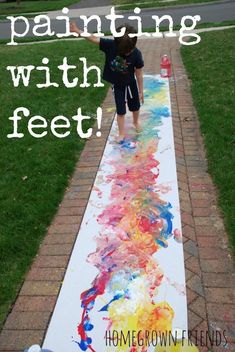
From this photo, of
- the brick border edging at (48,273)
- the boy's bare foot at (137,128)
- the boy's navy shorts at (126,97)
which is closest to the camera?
the brick border edging at (48,273)

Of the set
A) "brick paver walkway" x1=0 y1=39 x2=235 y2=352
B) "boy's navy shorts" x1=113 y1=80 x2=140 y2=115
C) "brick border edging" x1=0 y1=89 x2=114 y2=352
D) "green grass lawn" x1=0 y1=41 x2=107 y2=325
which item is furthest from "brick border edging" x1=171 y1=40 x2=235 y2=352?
"green grass lawn" x1=0 y1=41 x2=107 y2=325

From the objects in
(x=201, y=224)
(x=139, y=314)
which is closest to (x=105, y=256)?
(x=139, y=314)

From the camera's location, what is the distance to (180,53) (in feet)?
32.3

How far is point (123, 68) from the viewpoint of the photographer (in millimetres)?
4852

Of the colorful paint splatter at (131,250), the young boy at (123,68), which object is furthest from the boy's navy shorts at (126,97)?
the colorful paint splatter at (131,250)

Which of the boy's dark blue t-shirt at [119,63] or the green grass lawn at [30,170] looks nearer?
the green grass lawn at [30,170]

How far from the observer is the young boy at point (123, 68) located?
4613 millimetres

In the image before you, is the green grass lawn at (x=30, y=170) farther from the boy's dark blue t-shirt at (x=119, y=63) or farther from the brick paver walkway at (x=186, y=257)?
the boy's dark blue t-shirt at (x=119, y=63)

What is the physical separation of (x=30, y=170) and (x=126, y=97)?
58.6 inches

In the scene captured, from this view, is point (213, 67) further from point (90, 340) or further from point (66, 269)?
point (90, 340)

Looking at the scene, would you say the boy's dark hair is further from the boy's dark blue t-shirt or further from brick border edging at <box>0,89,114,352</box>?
brick border edging at <box>0,89,114,352</box>

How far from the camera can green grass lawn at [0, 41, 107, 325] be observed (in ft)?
10.9

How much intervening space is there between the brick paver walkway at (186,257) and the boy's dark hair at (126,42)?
114 centimetres

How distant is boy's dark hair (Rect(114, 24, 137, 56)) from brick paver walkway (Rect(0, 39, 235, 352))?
1.14 metres
